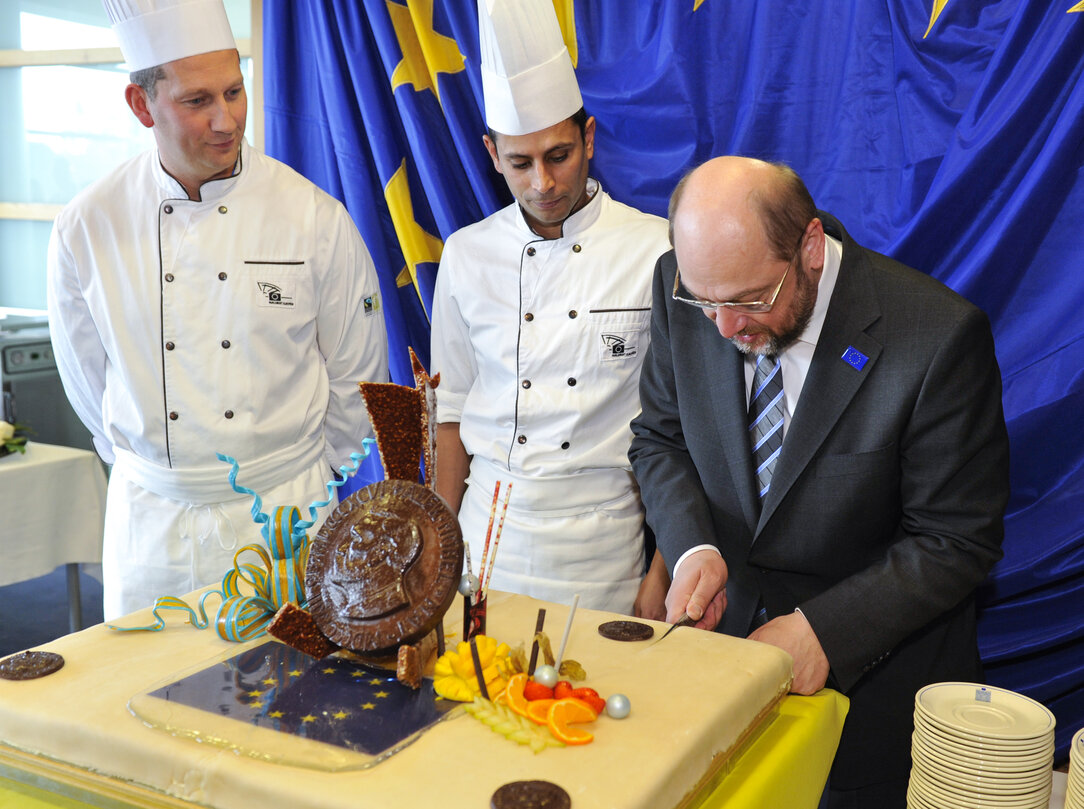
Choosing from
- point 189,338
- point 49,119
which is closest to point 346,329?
point 189,338

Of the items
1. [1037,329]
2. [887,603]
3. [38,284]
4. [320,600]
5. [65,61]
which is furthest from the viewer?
[38,284]

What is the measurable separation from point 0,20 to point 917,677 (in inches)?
199

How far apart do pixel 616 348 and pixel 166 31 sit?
3.60ft

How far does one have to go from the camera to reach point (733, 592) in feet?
5.66

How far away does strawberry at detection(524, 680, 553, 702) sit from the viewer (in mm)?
1151

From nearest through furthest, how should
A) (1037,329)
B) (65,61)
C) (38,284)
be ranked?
(1037,329)
(65,61)
(38,284)

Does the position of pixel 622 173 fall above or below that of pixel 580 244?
above

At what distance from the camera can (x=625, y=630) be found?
4.55 feet

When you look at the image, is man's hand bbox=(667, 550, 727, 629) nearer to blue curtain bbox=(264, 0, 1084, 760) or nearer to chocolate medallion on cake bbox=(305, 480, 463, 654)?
chocolate medallion on cake bbox=(305, 480, 463, 654)

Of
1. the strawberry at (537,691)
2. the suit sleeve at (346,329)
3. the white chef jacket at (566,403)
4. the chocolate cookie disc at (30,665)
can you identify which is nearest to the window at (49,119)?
the suit sleeve at (346,329)

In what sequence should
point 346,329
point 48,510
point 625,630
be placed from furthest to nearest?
1. point 48,510
2. point 346,329
3. point 625,630

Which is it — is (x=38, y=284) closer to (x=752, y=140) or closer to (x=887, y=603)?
(x=752, y=140)

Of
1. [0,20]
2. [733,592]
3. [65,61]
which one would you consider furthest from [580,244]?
[0,20]

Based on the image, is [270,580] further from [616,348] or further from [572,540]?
[616,348]
